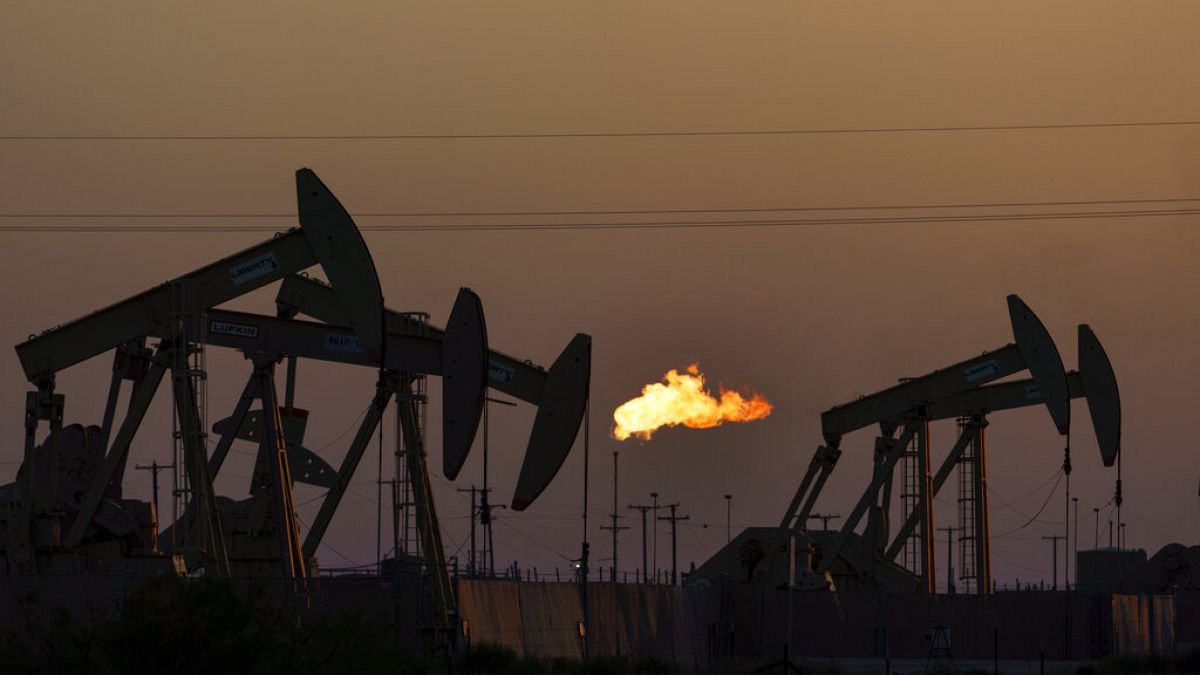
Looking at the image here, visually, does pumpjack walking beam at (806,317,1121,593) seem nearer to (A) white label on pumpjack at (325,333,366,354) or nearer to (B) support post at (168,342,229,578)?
(A) white label on pumpjack at (325,333,366,354)

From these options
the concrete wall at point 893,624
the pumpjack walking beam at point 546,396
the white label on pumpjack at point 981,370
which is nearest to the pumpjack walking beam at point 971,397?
the white label on pumpjack at point 981,370

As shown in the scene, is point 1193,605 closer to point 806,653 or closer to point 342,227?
point 806,653

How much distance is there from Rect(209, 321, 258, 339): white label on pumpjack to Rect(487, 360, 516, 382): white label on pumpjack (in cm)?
445

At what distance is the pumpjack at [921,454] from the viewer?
48.9 metres

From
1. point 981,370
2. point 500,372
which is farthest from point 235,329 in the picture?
point 981,370

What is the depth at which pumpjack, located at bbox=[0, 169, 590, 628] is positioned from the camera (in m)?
35.9

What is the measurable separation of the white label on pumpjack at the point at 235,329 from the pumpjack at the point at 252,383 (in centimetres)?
2

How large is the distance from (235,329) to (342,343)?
1892mm

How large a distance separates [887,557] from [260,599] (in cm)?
3324

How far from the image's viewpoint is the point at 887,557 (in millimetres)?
55562

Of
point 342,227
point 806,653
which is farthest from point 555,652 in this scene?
point 806,653

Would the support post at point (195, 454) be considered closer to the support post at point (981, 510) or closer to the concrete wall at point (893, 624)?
the concrete wall at point (893, 624)

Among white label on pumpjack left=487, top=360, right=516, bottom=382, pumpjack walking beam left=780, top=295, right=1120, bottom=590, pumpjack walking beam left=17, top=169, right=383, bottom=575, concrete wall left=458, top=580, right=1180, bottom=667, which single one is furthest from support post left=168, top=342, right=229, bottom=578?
pumpjack walking beam left=780, top=295, right=1120, bottom=590

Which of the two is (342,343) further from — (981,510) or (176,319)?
(981,510)
